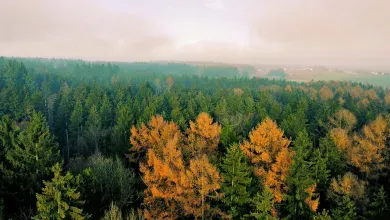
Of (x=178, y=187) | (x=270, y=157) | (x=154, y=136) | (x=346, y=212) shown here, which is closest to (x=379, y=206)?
(x=346, y=212)

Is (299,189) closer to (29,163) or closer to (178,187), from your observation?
(178,187)

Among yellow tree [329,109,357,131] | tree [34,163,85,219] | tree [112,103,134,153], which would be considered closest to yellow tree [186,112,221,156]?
tree [112,103,134,153]

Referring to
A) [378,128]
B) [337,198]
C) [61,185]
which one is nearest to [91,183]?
[61,185]

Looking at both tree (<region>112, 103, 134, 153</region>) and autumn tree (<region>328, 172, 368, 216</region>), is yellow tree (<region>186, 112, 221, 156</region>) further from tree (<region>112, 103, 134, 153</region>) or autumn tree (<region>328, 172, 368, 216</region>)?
autumn tree (<region>328, 172, 368, 216</region>)

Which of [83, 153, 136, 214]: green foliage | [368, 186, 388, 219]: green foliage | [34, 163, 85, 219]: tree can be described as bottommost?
[368, 186, 388, 219]: green foliage

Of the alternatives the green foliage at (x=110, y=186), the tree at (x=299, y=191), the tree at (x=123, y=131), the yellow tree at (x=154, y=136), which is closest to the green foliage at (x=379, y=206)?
the tree at (x=299, y=191)

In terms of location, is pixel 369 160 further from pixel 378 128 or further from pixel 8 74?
pixel 8 74

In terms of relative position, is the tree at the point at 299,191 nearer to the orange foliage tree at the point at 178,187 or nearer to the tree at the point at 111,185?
the orange foliage tree at the point at 178,187
